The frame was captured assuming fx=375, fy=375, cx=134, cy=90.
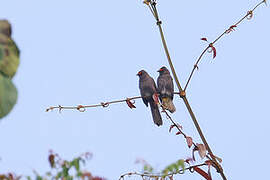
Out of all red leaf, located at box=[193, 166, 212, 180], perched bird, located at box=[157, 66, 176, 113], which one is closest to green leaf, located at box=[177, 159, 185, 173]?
red leaf, located at box=[193, 166, 212, 180]

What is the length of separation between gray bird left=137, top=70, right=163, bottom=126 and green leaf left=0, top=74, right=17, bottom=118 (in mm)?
2399

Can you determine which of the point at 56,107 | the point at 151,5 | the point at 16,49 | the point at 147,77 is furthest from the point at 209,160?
the point at 147,77

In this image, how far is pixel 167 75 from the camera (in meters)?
3.37

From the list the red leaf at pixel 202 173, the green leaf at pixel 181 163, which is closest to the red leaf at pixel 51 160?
the green leaf at pixel 181 163

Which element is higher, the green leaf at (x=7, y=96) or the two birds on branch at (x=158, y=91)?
the two birds on branch at (x=158, y=91)

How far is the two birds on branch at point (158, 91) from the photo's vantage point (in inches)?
99.0

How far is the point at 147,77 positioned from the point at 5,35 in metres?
3.33

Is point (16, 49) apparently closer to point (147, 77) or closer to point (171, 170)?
point (171, 170)

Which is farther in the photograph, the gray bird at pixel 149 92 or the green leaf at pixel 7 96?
the gray bird at pixel 149 92

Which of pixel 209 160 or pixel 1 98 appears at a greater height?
pixel 209 160

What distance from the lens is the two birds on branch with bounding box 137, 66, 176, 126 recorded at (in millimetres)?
2514

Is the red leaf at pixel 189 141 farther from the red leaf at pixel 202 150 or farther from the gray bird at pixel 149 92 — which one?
the gray bird at pixel 149 92

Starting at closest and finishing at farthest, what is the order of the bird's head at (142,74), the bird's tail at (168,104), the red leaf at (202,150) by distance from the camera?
1. the red leaf at (202,150)
2. the bird's tail at (168,104)
3. the bird's head at (142,74)

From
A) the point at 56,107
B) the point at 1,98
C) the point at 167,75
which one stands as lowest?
the point at 1,98
